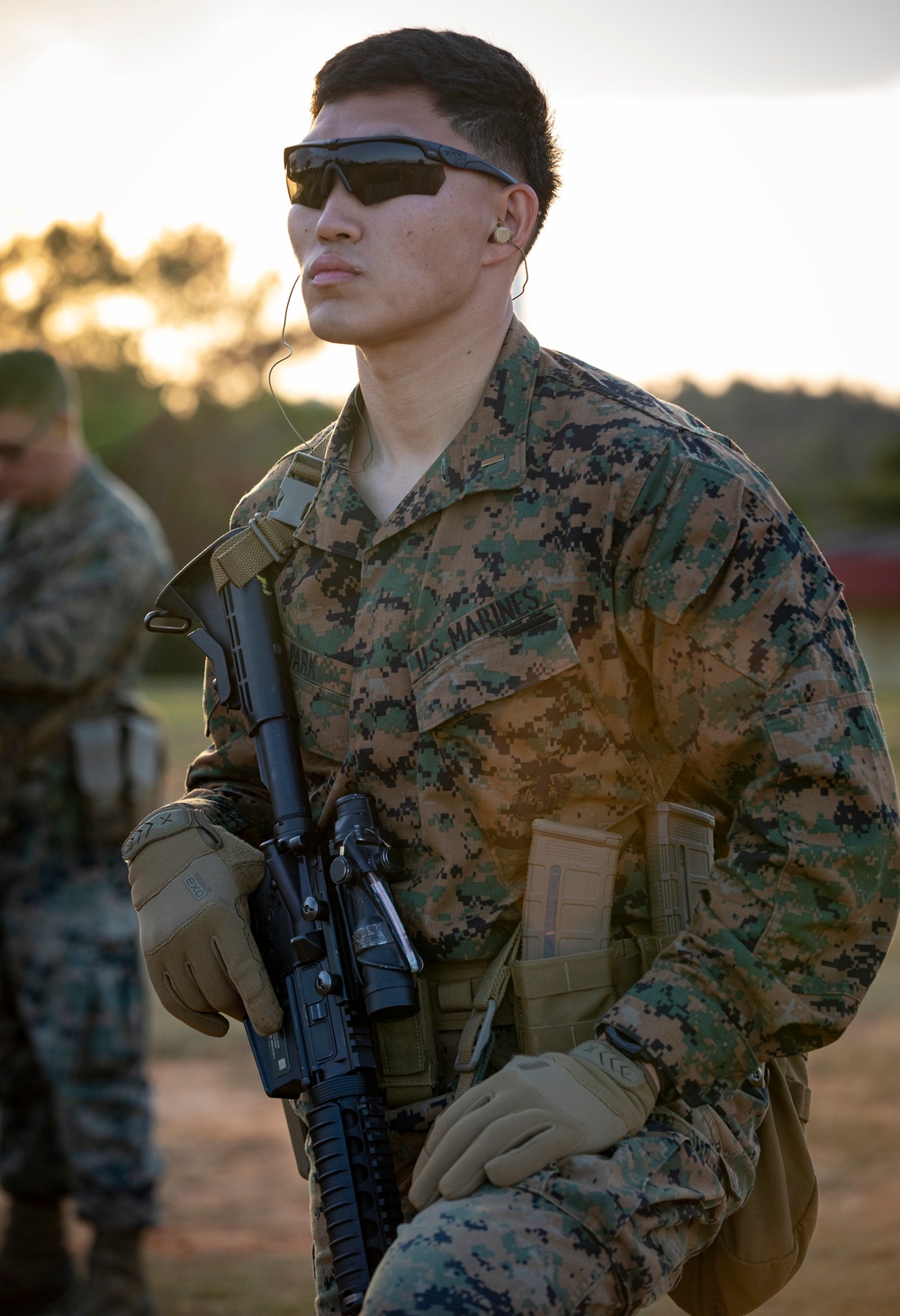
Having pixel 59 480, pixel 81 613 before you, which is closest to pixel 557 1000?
pixel 81 613

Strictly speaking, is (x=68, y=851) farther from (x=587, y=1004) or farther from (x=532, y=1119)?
(x=532, y=1119)

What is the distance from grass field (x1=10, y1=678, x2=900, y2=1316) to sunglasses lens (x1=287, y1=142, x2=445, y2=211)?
3.53m

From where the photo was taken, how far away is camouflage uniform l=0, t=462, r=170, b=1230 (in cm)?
484

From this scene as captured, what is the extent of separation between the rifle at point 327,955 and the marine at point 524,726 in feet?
0.18

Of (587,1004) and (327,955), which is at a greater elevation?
(327,955)

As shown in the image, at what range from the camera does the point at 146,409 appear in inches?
1336

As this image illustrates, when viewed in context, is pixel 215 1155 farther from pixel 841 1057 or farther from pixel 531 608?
pixel 531 608

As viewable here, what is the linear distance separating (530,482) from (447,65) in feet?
2.42

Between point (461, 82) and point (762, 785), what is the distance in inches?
50.2

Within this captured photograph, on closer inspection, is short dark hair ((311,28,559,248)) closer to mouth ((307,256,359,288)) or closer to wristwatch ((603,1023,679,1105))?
mouth ((307,256,359,288))

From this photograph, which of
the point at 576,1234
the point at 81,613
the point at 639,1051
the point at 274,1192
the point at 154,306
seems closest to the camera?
the point at 576,1234

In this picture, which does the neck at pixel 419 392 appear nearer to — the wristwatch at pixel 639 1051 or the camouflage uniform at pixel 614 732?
the camouflage uniform at pixel 614 732

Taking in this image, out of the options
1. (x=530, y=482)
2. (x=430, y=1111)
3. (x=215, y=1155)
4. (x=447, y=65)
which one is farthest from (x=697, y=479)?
(x=215, y=1155)

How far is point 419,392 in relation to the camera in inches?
102
